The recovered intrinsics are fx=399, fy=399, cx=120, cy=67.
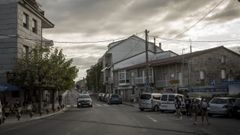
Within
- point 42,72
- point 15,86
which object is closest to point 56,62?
point 42,72

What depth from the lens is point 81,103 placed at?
51.6 metres

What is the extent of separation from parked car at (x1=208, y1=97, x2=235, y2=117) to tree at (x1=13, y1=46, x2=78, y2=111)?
14883 mm

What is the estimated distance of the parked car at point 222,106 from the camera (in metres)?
29.3

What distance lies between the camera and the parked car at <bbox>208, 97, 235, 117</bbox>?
96.1 ft

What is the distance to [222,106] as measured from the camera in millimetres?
29406

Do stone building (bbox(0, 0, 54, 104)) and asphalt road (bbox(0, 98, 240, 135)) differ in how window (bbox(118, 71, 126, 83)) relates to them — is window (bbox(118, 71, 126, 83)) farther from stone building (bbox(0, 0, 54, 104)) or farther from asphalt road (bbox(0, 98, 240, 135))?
asphalt road (bbox(0, 98, 240, 135))

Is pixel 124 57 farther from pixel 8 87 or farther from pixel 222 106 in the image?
pixel 222 106

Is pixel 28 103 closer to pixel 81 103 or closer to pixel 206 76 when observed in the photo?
pixel 81 103

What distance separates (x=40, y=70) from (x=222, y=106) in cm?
1611

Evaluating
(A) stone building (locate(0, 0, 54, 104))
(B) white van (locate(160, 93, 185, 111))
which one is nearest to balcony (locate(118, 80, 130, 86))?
(A) stone building (locate(0, 0, 54, 104))

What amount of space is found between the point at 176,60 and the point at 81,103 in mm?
15253

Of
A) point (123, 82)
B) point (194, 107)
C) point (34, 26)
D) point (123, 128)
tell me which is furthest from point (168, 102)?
point (123, 82)

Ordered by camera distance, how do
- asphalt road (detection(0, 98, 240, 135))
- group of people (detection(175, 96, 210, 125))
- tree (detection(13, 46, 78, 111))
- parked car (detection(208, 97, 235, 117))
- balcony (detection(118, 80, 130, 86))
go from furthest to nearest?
1. balcony (detection(118, 80, 130, 86))
2. tree (detection(13, 46, 78, 111))
3. parked car (detection(208, 97, 235, 117))
4. group of people (detection(175, 96, 210, 125))
5. asphalt road (detection(0, 98, 240, 135))

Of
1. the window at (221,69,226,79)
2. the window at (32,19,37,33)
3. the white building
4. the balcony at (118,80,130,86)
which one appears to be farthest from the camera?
the white building
